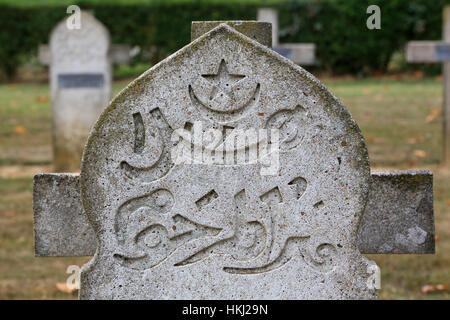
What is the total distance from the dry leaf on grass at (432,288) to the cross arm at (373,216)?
5.41 feet

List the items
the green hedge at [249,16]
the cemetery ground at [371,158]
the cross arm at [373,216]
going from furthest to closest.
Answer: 1. the green hedge at [249,16]
2. the cemetery ground at [371,158]
3. the cross arm at [373,216]

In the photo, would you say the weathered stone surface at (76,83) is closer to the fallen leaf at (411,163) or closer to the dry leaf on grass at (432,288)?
the fallen leaf at (411,163)

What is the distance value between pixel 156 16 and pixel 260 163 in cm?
1375

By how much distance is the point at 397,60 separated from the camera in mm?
17484

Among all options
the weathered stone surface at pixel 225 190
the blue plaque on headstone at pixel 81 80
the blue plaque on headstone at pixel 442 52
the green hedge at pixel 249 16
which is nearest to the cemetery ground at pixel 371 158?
the green hedge at pixel 249 16

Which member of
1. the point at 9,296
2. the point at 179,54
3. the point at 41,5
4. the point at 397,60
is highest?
the point at 41,5

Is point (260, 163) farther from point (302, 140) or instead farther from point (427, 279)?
point (427, 279)

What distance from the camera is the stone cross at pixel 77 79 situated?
7.88 metres

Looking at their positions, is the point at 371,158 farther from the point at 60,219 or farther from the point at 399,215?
the point at 60,219

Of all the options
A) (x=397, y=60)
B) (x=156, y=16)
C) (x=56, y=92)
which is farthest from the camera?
(x=397, y=60)

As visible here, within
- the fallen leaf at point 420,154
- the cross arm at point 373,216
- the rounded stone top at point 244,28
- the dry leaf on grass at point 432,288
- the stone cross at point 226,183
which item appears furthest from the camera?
the fallen leaf at point 420,154

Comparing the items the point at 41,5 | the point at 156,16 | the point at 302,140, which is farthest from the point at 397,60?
the point at 302,140

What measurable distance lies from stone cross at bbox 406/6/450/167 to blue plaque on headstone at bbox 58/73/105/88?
11.2 feet

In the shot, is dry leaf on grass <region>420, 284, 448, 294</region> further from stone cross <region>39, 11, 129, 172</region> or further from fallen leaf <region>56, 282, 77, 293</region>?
stone cross <region>39, 11, 129, 172</region>
